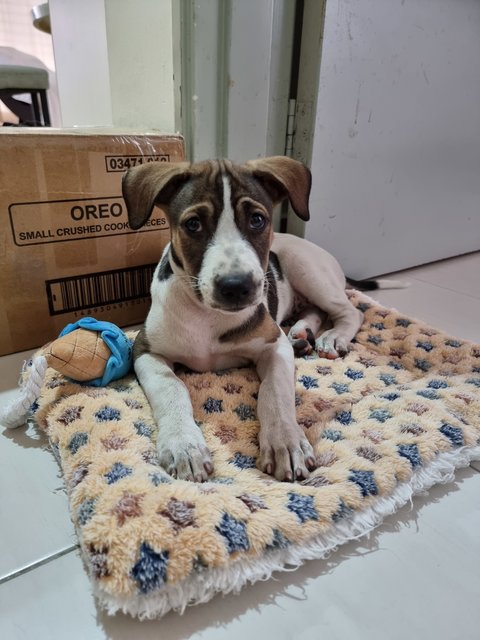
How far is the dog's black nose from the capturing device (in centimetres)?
126

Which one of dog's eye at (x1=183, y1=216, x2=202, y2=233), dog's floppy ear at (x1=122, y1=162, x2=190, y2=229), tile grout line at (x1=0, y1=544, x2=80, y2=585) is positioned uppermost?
dog's floppy ear at (x1=122, y1=162, x2=190, y2=229)

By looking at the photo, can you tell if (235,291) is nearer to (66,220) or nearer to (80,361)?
(80,361)

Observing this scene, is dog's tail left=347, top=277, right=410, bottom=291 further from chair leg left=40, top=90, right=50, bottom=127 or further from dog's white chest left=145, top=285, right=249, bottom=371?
chair leg left=40, top=90, right=50, bottom=127

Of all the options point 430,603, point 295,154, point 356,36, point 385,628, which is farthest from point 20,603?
point 356,36

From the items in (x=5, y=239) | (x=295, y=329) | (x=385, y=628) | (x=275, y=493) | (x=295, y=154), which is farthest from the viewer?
(x=295, y=154)

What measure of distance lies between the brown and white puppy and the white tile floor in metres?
0.26

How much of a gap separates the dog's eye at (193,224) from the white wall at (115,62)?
1.31 meters

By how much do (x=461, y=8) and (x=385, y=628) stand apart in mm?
3190

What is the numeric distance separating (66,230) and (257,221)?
0.90 m

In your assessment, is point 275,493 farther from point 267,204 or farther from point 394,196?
point 394,196

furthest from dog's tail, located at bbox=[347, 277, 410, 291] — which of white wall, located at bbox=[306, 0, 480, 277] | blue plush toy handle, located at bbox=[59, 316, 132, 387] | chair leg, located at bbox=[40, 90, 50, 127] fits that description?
chair leg, located at bbox=[40, 90, 50, 127]

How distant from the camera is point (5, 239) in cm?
181

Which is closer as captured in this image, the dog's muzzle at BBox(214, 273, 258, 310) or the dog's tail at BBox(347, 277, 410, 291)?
the dog's muzzle at BBox(214, 273, 258, 310)

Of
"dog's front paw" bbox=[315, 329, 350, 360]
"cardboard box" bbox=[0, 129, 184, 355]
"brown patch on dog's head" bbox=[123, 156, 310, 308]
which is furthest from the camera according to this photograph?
"dog's front paw" bbox=[315, 329, 350, 360]
